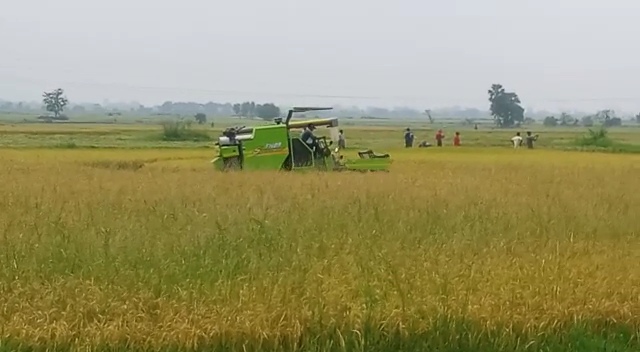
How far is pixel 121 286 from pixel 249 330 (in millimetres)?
1234

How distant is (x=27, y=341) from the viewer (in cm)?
457

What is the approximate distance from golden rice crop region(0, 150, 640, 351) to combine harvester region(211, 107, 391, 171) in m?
7.28

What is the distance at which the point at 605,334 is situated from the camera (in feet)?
17.3

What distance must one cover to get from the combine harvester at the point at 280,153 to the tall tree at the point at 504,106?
9049cm

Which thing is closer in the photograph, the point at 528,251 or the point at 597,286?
the point at 597,286

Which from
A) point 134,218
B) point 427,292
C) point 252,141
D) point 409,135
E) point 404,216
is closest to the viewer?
A: point 427,292

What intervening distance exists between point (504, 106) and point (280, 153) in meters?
92.9

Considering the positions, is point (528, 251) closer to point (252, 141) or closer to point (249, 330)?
point (249, 330)

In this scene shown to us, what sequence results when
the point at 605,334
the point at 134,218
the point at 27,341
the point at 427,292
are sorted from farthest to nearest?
the point at 134,218, the point at 427,292, the point at 605,334, the point at 27,341

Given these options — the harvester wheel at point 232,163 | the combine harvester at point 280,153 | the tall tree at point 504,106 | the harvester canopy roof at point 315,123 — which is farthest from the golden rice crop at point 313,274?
the tall tree at point 504,106

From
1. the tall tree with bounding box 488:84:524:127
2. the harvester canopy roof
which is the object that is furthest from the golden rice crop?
the tall tree with bounding box 488:84:524:127

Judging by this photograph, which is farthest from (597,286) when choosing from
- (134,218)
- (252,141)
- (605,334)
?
(252,141)

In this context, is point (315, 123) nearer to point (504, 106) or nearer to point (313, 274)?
point (313, 274)

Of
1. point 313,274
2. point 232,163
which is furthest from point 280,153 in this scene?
point 313,274
